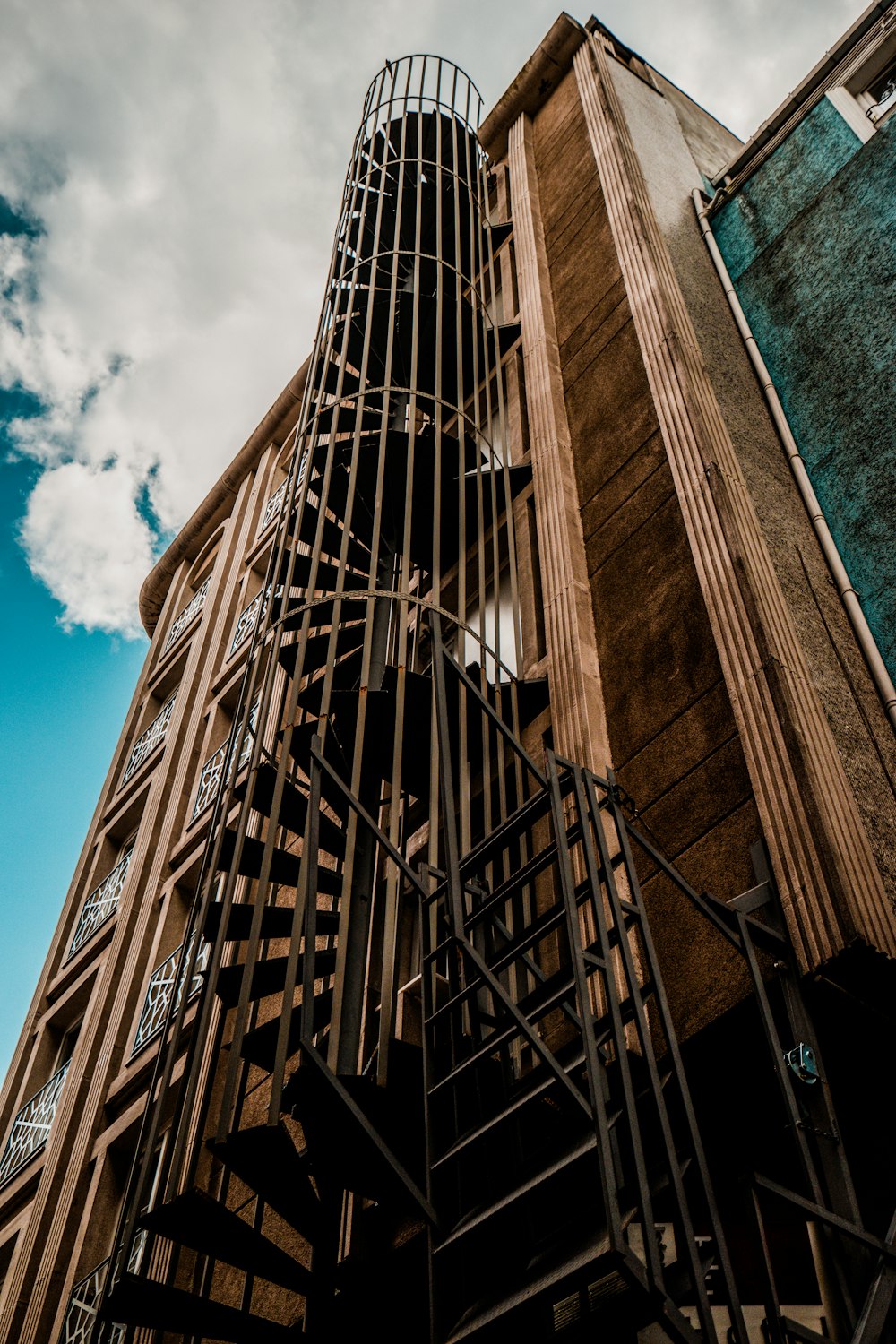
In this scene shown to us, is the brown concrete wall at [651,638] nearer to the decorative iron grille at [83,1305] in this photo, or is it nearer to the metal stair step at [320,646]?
the metal stair step at [320,646]

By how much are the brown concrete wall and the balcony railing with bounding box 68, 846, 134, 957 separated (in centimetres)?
984

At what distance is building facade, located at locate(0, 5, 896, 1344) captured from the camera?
5.19 m

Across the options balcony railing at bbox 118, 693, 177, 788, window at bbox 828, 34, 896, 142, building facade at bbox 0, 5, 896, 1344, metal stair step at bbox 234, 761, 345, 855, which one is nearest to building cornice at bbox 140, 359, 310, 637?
balcony railing at bbox 118, 693, 177, 788

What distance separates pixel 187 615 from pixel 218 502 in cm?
293

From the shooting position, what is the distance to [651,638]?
27.1ft

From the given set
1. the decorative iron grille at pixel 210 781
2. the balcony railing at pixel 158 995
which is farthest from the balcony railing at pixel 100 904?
the balcony railing at pixel 158 995

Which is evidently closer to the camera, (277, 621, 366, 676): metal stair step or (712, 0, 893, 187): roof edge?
(277, 621, 366, 676): metal stair step

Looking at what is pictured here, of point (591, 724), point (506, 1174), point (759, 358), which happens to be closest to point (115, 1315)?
point (506, 1174)

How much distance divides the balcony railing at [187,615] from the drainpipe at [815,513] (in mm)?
12294

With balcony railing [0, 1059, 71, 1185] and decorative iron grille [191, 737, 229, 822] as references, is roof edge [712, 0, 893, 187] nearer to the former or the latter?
decorative iron grille [191, 737, 229, 822]

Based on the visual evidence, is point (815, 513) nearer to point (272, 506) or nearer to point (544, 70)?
point (544, 70)

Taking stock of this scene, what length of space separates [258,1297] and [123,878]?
898 centimetres

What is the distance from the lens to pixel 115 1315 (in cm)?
583

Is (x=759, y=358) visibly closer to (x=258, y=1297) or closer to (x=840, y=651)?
(x=840, y=651)
